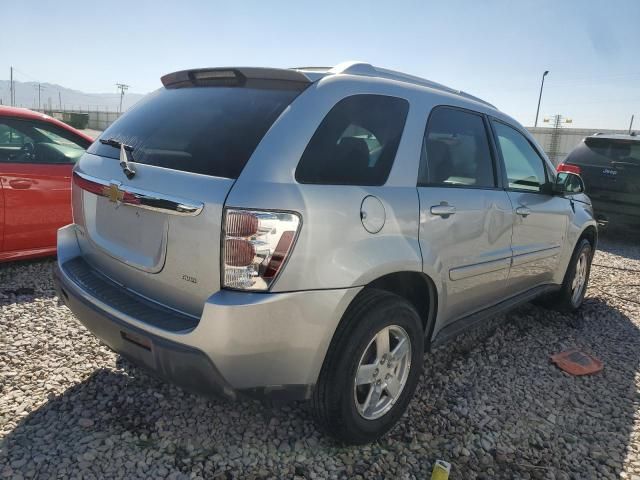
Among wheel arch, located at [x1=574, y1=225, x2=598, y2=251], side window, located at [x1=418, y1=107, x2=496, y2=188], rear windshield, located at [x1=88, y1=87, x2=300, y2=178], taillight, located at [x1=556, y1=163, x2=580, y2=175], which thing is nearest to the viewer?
rear windshield, located at [x1=88, y1=87, x2=300, y2=178]

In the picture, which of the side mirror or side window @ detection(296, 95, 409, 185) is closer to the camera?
side window @ detection(296, 95, 409, 185)

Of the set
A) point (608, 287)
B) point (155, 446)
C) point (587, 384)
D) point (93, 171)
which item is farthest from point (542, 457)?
point (608, 287)

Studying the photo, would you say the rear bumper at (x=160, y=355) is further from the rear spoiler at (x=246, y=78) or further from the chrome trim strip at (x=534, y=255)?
the chrome trim strip at (x=534, y=255)

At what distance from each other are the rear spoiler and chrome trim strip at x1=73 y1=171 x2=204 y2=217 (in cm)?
69

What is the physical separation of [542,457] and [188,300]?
1.95m

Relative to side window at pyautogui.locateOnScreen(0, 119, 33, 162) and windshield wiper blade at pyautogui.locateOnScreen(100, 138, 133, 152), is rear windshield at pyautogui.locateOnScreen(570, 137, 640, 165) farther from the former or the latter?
side window at pyautogui.locateOnScreen(0, 119, 33, 162)

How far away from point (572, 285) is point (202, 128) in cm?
377

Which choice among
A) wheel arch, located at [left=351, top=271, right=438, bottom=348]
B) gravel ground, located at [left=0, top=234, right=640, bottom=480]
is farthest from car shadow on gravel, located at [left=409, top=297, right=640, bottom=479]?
wheel arch, located at [left=351, top=271, right=438, bottom=348]

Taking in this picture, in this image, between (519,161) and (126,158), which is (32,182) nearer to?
(126,158)

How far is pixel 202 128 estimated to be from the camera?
7.33 ft

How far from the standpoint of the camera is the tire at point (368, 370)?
216 cm

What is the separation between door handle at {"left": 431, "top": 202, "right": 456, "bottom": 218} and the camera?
254cm

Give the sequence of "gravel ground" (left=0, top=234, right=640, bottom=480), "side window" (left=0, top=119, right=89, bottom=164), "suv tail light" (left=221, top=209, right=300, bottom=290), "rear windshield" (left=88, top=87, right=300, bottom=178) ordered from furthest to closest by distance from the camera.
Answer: "side window" (left=0, top=119, right=89, bottom=164), "gravel ground" (left=0, top=234, right=640, bottom=480), "rear windshield" (left=88, top=87, right=300, bottom=178), "suv tail light" (left=221, top=209, right=300, bottom=290)

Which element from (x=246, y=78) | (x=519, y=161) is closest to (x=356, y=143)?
(x=246, y=78)
